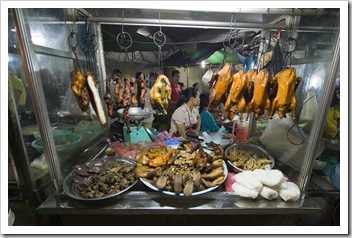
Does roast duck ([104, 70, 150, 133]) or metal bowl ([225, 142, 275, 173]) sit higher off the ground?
roast duck ([104, 70, 150, 133])

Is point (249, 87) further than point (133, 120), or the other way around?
point (133, 120)

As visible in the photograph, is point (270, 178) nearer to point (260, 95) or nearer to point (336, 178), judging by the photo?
point (260, 95)

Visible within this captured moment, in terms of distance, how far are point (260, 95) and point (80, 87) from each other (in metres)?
1.92

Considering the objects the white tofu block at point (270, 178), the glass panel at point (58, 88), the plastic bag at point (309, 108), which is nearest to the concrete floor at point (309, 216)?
the glass panel at point (58, 88)

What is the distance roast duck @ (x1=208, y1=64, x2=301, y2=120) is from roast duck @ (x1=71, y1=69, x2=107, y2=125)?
1.33m

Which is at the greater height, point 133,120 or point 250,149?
point 133,120

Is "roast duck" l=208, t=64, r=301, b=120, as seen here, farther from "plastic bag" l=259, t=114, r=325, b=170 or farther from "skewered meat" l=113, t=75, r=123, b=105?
"skewered meat" l=113, t=75, r=123, b=105

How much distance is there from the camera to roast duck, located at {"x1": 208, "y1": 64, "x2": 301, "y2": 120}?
1.71 meters

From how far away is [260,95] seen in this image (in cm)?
177

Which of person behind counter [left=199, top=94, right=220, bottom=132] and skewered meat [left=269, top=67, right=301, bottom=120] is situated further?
person behind counter [left=199, top=94, right=220, bottom=132]

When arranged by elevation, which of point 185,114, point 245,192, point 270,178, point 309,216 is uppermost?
point 185,114

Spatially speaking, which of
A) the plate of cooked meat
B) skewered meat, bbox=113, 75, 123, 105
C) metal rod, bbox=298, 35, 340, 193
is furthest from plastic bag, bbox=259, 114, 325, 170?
skewered meat, bbox=113, 75, 123, 105

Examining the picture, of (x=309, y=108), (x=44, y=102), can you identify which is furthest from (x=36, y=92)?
(x=309, y=108)

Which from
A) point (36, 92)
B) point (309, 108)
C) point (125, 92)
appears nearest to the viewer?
point (36, 92)
